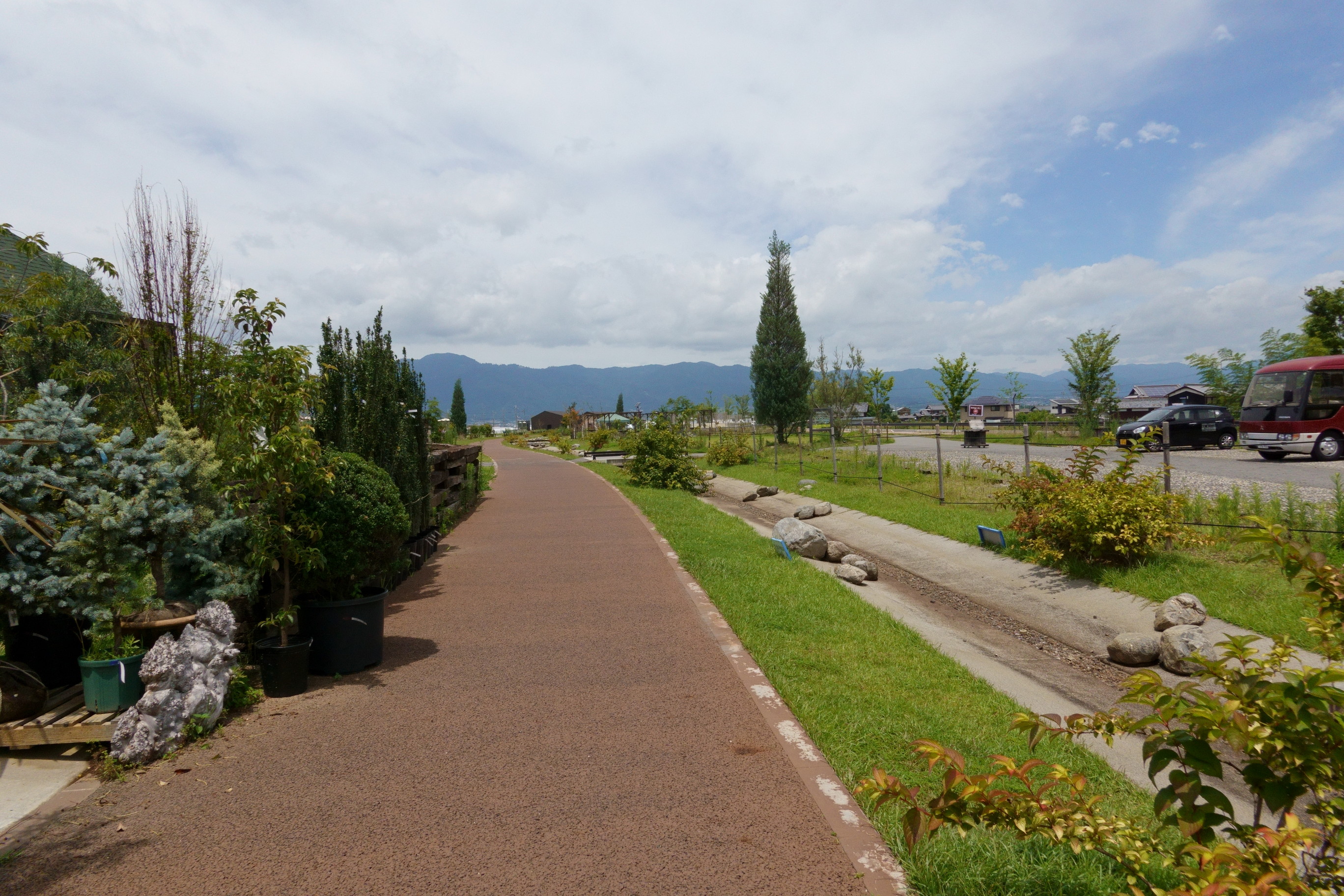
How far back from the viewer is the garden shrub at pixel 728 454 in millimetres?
29547

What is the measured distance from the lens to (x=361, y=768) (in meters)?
4.07

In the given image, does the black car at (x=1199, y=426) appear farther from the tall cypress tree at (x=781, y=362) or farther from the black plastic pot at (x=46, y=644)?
the black plastic pot at (x=46, y=644)

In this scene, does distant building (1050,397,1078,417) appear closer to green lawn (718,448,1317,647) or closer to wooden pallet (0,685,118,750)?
green lawn (718,448,1317,647)

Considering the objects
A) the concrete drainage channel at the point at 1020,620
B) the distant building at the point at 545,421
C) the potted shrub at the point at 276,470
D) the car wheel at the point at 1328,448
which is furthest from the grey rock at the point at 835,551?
the distant building at the point at 545,421

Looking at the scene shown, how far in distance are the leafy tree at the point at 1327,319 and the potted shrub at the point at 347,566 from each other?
42.0 metres

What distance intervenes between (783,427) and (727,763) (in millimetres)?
39731

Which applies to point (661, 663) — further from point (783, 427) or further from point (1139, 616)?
point (783, 427)

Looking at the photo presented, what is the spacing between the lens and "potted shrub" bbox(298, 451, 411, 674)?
552 cm

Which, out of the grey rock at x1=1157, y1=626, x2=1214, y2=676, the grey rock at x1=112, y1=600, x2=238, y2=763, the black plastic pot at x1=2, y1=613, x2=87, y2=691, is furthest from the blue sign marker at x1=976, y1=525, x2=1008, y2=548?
the black plastic pot at x1=2, y1=613, x2=87, y2=691

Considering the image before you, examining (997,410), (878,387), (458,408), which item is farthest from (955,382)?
(997,410)

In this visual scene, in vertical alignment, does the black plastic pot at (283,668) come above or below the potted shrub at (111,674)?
below

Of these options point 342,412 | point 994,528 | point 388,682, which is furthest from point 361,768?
point 994,528

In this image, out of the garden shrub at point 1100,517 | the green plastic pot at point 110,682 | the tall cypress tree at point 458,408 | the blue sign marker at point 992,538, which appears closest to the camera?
the green plastic pot at point 110,682

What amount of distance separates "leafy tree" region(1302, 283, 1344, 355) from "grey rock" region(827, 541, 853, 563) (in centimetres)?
3453
